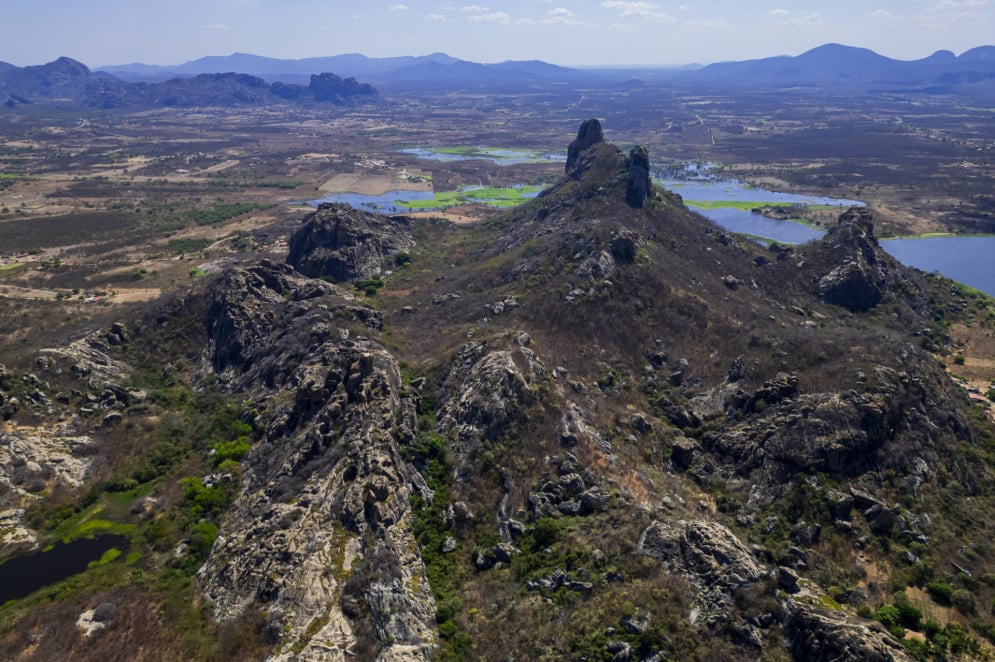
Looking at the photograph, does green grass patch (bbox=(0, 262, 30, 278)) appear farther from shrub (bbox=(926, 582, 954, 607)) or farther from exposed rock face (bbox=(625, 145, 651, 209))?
shrub (bbox=(926, 582, 954, 607))

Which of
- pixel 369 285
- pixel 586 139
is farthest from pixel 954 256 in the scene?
pixel 369 285

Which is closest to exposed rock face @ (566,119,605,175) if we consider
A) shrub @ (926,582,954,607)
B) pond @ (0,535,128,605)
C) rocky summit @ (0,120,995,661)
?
rocky summit @ (0,120,995,661)

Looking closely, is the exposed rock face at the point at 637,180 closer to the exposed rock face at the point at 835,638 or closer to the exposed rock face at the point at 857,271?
the exposed rock face at the point at 857,271

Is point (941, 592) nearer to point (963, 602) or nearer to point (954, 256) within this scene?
point (963, 602)

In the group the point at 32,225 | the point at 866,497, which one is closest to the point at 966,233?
the point at 866,497

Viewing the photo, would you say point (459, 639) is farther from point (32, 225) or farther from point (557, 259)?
point (32, 225)

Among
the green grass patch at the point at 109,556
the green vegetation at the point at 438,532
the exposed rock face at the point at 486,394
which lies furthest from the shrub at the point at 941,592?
the green grass patch at the point at 109,556
